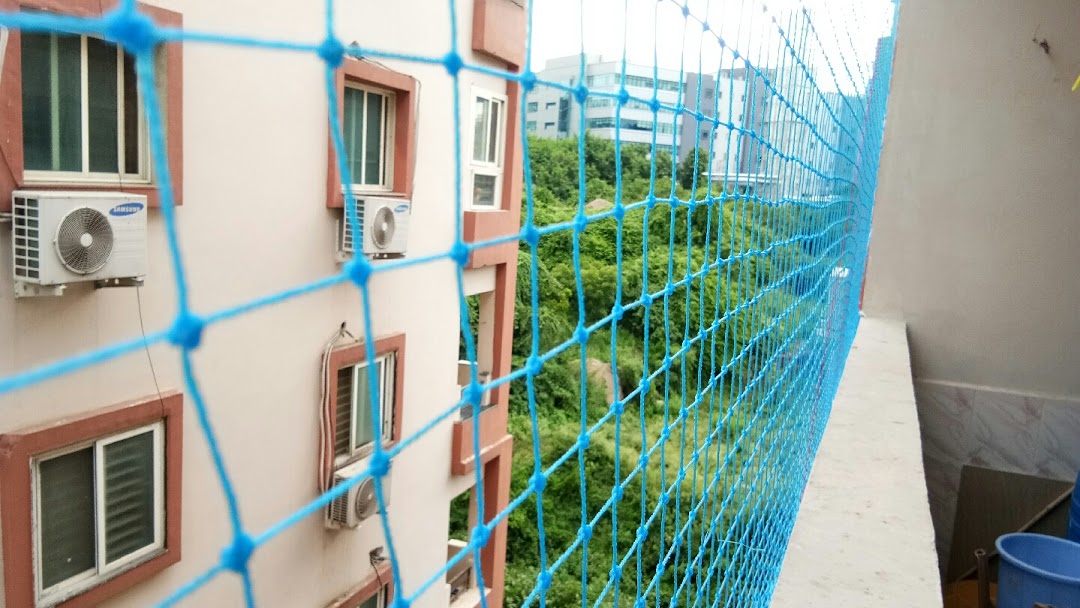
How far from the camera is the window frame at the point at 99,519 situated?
1690 mm

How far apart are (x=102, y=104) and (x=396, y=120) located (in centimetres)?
91

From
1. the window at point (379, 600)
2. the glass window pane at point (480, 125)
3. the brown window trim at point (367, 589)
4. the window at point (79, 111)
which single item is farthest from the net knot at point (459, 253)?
the window at point (379, 600)

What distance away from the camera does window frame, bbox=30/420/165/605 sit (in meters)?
1.69

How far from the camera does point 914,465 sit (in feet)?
4.52

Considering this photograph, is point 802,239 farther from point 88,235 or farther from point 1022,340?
point 88,235

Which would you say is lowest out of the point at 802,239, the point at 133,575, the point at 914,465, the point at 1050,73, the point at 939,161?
the point at 133,575

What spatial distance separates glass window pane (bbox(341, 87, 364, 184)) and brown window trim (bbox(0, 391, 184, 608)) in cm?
74

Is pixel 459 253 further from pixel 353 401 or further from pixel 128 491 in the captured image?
pixel 353 401

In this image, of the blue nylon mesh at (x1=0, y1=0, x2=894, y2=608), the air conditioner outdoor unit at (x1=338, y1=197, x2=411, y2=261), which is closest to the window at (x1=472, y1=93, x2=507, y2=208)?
the air conditioner outdoor unit at (x1=338, y1=197, x2=411, y2=261)

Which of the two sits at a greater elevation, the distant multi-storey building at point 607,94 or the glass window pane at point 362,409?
the distant multi-storey building at point 607,94

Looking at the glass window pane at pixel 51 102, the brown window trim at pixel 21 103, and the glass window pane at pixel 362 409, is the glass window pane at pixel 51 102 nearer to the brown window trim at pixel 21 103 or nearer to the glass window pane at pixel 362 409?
the brown window trim at pixel 21 103

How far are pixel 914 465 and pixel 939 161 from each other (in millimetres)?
1123

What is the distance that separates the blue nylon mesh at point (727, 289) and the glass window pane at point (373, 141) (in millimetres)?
539

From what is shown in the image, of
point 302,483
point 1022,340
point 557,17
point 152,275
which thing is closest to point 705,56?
point 557,17
